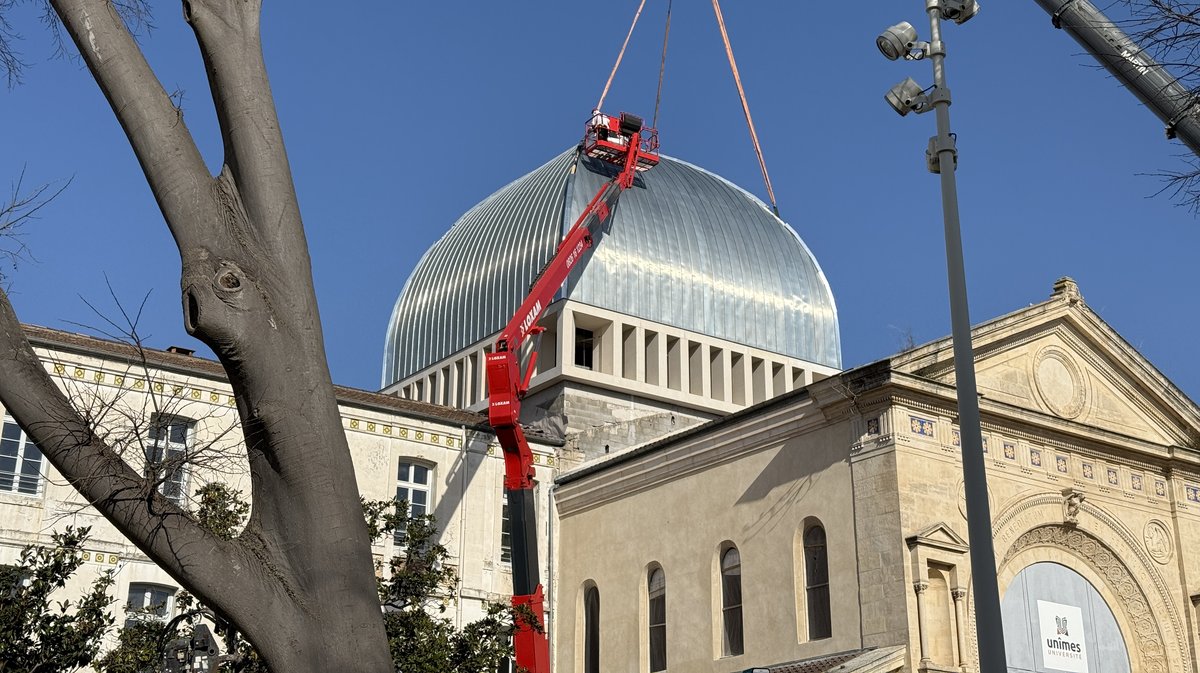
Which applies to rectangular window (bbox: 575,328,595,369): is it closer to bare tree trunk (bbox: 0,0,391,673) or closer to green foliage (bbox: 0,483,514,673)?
green foliage (bbox: 0,483,514,673)

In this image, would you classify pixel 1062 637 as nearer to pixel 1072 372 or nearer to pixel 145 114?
pixel 1072 372

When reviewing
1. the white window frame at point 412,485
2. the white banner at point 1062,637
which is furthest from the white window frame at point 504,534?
the white banner at point 1062,637

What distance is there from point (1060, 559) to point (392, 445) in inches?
654

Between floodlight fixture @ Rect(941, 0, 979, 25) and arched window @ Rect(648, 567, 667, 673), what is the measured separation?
19287mm

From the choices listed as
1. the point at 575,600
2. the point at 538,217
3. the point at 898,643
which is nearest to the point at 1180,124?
the point at 898,643

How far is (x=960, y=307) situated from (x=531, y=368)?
26033 millimetres

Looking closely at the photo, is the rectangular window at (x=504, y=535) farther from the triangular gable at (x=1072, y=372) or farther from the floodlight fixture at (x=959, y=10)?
the floodlight fixture at (x=959, y=10)

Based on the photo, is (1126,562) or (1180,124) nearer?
(1180,124)

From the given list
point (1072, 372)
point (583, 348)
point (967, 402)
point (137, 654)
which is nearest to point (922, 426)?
point (1072, 372)

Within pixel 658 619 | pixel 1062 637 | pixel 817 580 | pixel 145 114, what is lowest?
pixel 1062 637

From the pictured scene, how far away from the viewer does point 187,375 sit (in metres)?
32.0

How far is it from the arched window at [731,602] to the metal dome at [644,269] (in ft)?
45.4

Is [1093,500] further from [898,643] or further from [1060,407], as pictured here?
[898,643]

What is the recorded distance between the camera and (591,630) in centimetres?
3462
